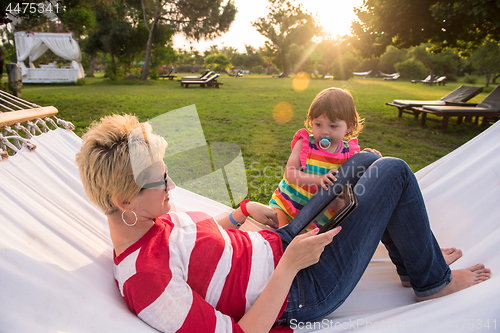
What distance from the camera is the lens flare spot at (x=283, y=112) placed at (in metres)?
8.02

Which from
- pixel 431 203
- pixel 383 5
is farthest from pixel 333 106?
pixel 383 5

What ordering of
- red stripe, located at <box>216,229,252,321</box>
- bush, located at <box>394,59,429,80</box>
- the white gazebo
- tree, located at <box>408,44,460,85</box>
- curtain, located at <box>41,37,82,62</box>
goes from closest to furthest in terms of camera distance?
1. red stripe, located at <box>216,229,252,321</box>
2. the white gazebo
3. curtain, located at <box>41,37,82,62</box>
4. tree, located at <box>408,44,460,85</box>
5. bush, located at <box>394,59,429,80</box>

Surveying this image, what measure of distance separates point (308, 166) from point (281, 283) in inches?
38.8

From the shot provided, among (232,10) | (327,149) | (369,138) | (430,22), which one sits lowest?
(369,138)

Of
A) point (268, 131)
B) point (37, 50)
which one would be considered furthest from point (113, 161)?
point (37, 50)

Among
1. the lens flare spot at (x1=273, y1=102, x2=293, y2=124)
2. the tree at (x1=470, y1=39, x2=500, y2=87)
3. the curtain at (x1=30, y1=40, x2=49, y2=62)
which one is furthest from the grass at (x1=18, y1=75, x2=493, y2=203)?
the tree at (x1=470, y1=39, x2=500, y2=87)

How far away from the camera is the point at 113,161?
3.25 feet

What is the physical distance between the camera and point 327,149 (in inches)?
76.2

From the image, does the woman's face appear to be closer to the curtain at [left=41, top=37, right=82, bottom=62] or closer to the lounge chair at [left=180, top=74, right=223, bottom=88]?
the lounge chair at [left=180, top=74, right=223, bottom=88]

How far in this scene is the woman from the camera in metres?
0.99

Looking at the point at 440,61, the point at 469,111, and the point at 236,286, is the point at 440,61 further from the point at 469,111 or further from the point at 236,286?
the point at 236,286

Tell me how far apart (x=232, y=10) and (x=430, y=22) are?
16334 millimetres

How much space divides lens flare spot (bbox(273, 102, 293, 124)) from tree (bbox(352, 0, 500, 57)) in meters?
2.82

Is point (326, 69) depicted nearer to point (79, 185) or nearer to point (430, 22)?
point (430, 22)
